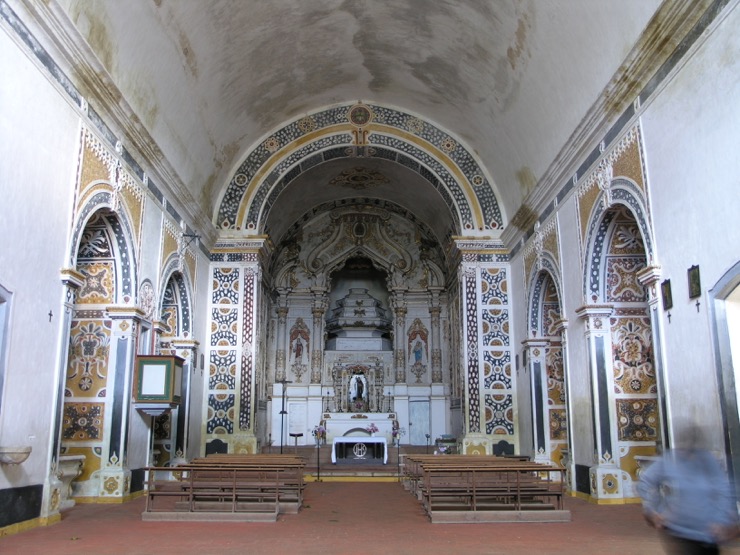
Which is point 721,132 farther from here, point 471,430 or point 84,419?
point 471,430

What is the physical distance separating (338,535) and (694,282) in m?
5.02

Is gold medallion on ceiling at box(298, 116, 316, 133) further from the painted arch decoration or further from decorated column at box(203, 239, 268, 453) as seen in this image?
decorated column at box(203, 239, 268, 453)

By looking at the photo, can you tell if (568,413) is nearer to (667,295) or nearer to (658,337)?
(658,337)

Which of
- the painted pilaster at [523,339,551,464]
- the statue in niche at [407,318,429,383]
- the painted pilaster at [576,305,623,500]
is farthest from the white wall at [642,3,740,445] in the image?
the statue in niche at [407,318,429,383]

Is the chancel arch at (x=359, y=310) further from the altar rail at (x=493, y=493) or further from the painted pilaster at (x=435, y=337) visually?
the altar rail at (x=493, y=493)

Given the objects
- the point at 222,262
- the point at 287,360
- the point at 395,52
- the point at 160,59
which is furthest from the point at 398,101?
the point at 287,360

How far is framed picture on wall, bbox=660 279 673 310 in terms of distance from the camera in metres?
9.10

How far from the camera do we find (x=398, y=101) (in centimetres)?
1828

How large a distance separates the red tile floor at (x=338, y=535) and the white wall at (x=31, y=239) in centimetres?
116

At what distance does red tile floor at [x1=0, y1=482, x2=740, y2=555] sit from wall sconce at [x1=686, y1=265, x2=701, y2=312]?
2.74m

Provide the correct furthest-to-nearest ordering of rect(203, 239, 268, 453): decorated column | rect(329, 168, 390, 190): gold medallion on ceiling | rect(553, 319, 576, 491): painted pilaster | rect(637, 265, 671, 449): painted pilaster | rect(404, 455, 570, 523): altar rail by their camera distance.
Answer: rect(329, 168, 390, 190): gold medallion on ceiling
rect(203, 239, 268, 453): decorated column
rect(553, 319, 576, 491): painted pilaster
rect(637, 265, 671, 449): painted pilaster
rect(404, 455, 570, 523): altar rail

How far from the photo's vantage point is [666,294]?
9.20 m

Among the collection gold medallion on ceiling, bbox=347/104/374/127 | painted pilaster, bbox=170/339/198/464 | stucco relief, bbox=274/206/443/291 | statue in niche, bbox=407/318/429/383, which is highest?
gold medallion on ceiling, bbox=347/104/374/127

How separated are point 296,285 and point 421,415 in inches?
232
